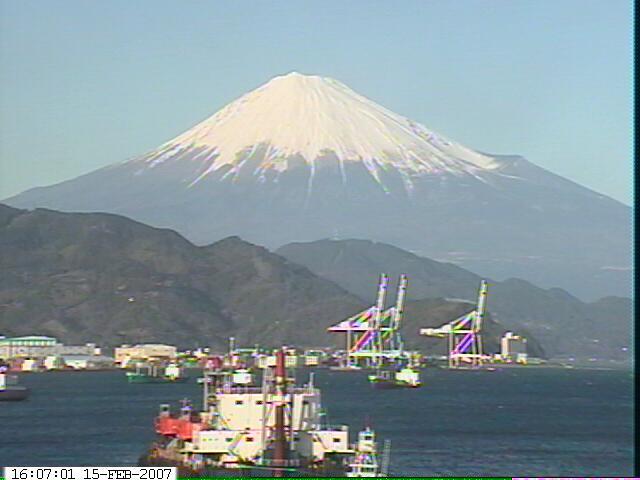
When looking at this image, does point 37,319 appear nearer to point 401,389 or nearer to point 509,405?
point 401,389

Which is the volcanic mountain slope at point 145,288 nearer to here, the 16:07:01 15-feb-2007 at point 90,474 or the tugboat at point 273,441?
the tugboat at point 273,441

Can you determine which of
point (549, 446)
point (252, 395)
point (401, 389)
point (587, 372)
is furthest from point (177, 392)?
point (587, 372)

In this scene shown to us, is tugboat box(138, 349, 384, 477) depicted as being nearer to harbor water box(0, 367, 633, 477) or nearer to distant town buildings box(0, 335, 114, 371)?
harbor water box(0, 367, 633, 477)

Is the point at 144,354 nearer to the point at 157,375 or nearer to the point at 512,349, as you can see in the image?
the point at 157,375

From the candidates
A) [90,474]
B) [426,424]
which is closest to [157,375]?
[426,424]

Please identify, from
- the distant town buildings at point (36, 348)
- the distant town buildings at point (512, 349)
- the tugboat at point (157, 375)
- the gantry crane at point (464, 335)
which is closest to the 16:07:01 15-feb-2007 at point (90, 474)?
the tugboat at point (157, 375)

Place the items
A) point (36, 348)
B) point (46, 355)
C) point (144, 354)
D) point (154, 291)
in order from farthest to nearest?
1. point (154, 291)
2. point (36, 348)
3. point (46, 355)
4. point (144, 354)
